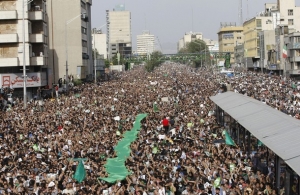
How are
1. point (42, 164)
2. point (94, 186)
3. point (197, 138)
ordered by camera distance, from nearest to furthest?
1. point (94, 186)
2. point (42, 164)
3. point (197, 138)

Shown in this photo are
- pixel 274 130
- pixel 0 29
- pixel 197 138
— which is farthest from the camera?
pixel 0 29

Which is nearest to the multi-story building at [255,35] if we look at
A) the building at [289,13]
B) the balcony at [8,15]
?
the building at [289,13]

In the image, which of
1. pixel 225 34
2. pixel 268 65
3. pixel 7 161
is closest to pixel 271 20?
pixel 268 65

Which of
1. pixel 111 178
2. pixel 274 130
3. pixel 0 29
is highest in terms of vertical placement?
pixel 0 29

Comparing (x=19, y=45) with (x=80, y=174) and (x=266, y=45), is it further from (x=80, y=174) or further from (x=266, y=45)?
(x=266, y=45)

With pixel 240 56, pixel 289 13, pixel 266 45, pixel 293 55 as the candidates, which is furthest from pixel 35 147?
pixel 240 56

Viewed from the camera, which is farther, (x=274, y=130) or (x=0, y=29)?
(x=0, y=29)

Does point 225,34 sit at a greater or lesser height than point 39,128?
greater

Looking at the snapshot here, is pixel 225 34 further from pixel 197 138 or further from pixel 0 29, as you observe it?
pixel 197 138
